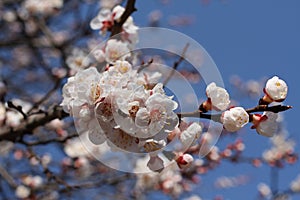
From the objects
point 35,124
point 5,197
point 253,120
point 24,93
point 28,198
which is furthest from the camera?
point 24,93

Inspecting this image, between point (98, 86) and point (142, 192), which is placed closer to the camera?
point (98, 86)

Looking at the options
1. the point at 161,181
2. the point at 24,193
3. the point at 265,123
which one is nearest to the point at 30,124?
the point at 265,123

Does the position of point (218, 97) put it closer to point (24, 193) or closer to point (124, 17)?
point (124, 17)

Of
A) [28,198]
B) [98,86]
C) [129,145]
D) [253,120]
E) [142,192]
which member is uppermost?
[253,120]

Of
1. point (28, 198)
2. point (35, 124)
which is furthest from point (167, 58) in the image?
point (35, 124)

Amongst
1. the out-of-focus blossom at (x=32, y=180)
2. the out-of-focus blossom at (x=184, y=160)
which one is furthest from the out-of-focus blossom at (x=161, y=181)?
the out-of-focus blossom at (x=184, y=160)

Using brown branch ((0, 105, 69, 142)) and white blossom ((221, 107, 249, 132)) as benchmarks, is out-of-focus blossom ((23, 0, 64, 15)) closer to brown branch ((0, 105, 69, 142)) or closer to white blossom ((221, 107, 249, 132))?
brown branch ((0, 105, 69, 142))

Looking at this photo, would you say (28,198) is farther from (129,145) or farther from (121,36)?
(129,145)

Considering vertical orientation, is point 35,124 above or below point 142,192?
above

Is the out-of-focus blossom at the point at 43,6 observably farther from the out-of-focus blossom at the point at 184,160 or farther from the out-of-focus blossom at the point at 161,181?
the out-of-focus blossom at the point at 184,160
